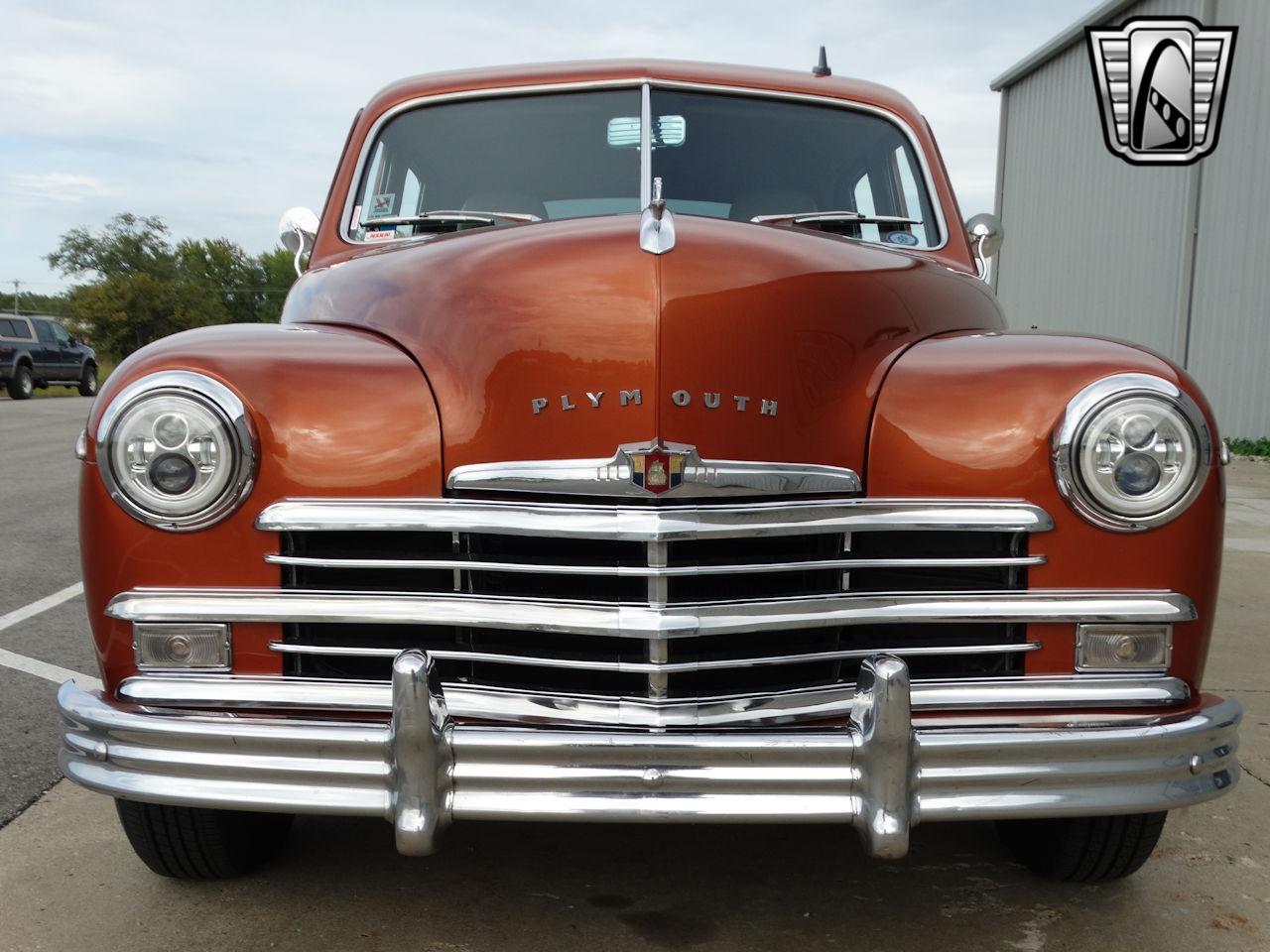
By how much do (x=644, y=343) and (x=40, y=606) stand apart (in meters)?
4.04

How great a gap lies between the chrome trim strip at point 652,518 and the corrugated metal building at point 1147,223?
12.3 m

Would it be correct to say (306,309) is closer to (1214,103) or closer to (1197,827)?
(1197,827)

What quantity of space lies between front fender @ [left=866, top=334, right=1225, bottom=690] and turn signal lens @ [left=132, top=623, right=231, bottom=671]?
123 cm

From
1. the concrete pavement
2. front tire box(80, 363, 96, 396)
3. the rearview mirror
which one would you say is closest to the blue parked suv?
front tire box(80, 363, 96, 396)

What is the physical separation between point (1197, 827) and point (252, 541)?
2.37 metres

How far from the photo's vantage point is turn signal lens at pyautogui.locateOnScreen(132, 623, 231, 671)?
84.0 inches

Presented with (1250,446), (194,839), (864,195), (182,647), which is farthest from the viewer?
(1250,446)

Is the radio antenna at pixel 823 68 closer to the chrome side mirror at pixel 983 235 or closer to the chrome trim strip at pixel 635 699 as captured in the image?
the chrome side mirror at pixel 983 235

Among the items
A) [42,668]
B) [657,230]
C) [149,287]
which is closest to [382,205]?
[657,230]

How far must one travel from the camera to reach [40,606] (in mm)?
5148

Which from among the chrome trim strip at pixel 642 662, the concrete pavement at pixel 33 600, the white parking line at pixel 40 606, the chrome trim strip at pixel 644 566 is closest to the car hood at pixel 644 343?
the chrome trim strip at pixel 644 566

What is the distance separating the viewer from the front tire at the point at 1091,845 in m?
2.46

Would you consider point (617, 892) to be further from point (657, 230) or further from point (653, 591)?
point (657, 230)

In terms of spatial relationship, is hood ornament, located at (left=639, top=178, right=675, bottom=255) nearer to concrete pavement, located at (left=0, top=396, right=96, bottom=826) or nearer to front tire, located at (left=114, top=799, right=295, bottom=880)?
front tire, located at (left=114, top=799, right=295, bottom=880)
